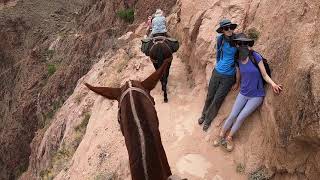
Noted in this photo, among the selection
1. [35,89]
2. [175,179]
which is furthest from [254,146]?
[35,89]

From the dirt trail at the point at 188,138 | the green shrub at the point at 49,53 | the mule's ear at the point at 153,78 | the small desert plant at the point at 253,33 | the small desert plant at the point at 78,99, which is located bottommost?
the green shrub at the point at 49,53

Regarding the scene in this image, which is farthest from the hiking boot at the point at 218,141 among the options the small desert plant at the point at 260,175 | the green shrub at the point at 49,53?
the green shrub at the point at 49,53

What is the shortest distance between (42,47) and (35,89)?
4.08 metres

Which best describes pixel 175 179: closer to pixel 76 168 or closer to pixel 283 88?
→ pixel 283 88

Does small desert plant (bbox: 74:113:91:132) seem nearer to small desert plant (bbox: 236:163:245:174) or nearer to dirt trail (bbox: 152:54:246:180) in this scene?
dirt trail (bbox: 152:54:246:180)

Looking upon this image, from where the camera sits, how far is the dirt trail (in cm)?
743

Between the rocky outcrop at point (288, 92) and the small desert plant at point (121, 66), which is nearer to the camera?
the rocky outcrop at point (288, 92)

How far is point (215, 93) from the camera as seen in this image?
799 cm

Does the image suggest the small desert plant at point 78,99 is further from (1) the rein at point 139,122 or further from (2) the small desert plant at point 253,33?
(1) the rein at point 139,122

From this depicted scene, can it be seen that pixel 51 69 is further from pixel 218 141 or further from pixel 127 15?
pixel 218 141

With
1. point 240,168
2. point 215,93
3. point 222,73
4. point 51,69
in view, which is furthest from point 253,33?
point 51,69

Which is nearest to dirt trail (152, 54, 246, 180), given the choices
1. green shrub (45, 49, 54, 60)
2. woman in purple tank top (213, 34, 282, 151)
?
woman in purple tank top (213, 34, 282, 151)

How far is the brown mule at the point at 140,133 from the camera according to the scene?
384cm

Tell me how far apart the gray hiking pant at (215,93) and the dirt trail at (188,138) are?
241 mm
